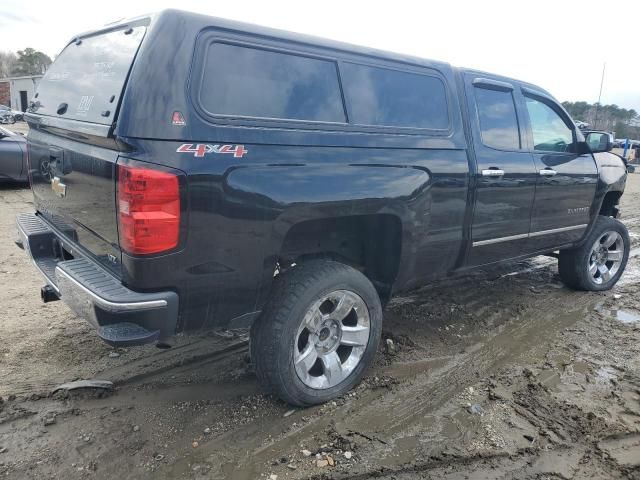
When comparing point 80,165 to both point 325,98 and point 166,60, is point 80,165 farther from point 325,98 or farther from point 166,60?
point 325,98

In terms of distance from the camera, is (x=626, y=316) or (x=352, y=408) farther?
(x=626, y=316)

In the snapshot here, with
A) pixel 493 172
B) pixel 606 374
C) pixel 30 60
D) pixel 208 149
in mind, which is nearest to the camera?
pixel 208 149

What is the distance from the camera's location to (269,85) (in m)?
2.66

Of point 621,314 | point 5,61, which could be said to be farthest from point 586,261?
point 5,61

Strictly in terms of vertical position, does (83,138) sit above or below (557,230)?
above

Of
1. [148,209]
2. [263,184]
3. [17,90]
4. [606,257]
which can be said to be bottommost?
[606,257]

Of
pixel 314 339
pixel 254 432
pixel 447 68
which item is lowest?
pixel 254 432

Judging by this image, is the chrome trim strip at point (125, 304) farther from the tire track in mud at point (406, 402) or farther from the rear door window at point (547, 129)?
the rear door window at point (547, 129)

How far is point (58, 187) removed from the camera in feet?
9.73

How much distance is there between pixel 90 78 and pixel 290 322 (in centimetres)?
179

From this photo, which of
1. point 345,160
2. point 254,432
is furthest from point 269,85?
point 254,432

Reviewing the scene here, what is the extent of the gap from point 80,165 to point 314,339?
1646 mm

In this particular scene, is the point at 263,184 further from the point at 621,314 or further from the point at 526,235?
the point at 621,314

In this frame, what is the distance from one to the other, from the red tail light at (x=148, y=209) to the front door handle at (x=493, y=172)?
2392mm
